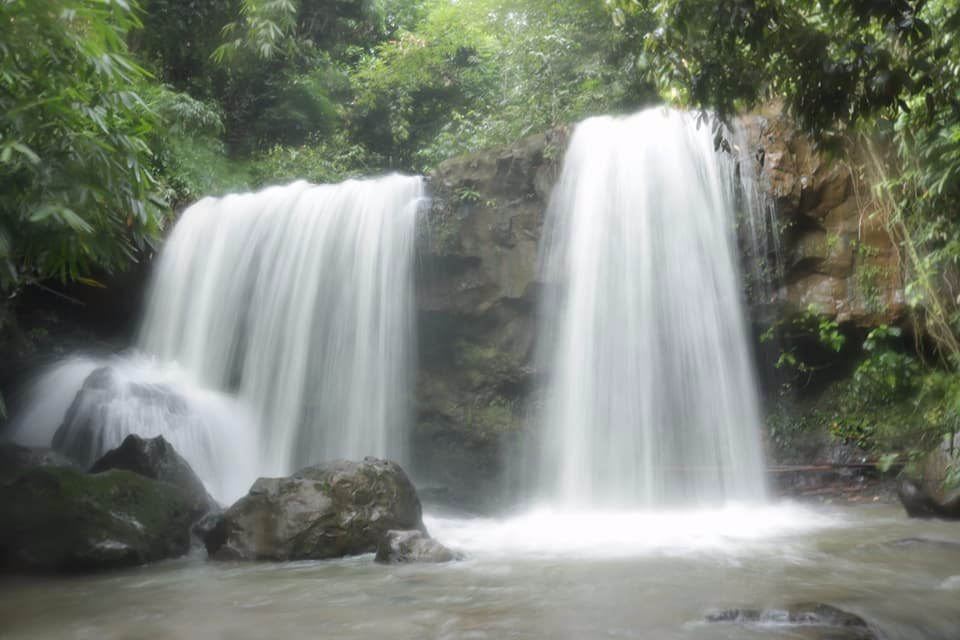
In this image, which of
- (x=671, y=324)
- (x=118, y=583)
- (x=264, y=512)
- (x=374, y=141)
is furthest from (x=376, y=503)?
(x=374, y=141)

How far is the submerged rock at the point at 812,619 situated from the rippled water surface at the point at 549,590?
95 millimetres

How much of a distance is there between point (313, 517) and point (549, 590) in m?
2.58

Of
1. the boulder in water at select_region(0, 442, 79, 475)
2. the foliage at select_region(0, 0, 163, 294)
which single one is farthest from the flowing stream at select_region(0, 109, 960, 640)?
the foliage at select_region(0, 0, 163, 294)

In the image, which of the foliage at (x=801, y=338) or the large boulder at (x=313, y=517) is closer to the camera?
the large boulder at (x=313, y=517)

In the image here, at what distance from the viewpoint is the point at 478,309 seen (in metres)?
11.2

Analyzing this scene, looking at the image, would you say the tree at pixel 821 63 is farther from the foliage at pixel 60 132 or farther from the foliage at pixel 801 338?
the foliage at pixel 60 132

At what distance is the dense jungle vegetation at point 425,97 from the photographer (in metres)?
4.84

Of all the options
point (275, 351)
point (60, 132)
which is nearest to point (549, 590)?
point (60, 132)

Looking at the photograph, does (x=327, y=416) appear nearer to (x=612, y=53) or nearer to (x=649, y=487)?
(x=649, y=487)

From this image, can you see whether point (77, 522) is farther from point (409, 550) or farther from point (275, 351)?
point (275, 351)

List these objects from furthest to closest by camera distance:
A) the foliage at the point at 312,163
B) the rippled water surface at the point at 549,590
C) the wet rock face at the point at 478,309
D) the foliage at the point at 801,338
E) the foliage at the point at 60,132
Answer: the foliage at the point at 312,163, the wet rock face at the point at 478,309, the foliage at the point at 801,338, the foliage at the point at 60,132, the rippled water surface at the point at 549,590

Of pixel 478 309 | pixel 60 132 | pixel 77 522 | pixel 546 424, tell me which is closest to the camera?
pixel 60 132

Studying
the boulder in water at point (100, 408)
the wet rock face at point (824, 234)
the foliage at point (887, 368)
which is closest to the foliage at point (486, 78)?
the wet rock face at point (824, 234)

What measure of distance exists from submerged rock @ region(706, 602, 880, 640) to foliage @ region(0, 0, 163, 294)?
4.27 m
